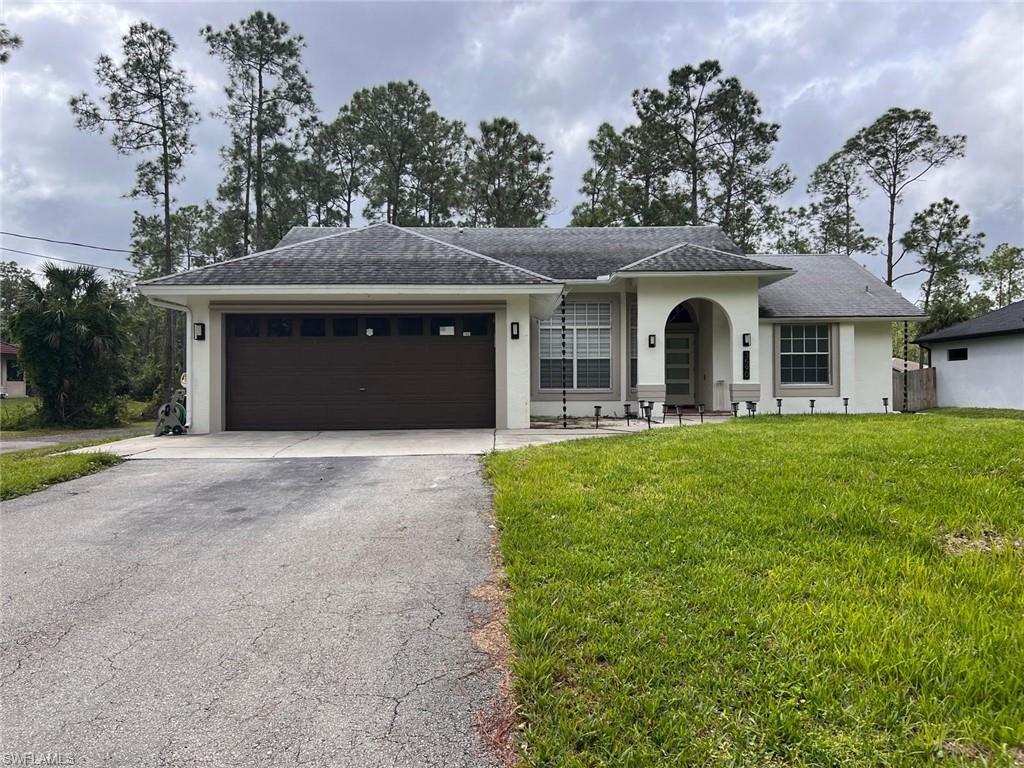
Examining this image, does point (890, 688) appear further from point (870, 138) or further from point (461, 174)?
point (870, 138)

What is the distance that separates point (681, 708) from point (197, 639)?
2314mm

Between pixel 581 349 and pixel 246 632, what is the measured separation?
11205 mm

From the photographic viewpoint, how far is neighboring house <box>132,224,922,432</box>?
10227mm

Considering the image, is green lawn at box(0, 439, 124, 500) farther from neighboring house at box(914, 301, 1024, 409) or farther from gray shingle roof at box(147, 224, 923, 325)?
neighboring house at box(914, 301, 1024, 409)

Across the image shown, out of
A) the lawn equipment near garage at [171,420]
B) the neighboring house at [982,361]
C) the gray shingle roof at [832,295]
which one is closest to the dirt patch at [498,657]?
the lawn equipment near garage at [171,420]

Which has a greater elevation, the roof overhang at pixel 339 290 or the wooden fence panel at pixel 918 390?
the roof overhang at pixel 339 290

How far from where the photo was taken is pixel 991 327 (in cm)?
1568

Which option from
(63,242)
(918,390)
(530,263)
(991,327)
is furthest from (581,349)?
(63,242)

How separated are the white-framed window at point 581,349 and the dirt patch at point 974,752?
11.5m

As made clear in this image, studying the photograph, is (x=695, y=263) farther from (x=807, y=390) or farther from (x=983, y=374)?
(x=983, y=374)

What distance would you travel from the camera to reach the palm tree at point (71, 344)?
1498cm

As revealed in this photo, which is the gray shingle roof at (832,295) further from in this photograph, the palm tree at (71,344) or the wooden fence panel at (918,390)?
the palm tree at (71,344)

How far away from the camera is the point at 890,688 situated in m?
1.94

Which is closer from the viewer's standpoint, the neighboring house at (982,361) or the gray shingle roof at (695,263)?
the gray shingle roof at (695,263)
